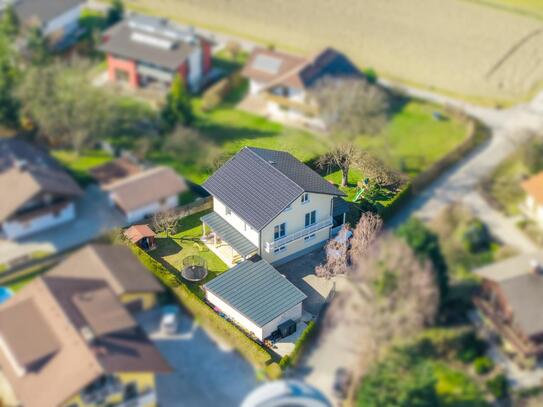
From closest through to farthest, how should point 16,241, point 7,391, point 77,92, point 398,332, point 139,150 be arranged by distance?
point 7,391 → point 16,241 → point 398,332 → point 139,150 → point 77,92

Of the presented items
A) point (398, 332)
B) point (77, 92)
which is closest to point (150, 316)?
point (398, 332)

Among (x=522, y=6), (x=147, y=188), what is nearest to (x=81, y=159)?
(x=147, y=188)

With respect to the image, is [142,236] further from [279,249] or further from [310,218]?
[310,218]

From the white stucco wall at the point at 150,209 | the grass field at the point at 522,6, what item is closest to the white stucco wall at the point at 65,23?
the grass field at the point at 522,6

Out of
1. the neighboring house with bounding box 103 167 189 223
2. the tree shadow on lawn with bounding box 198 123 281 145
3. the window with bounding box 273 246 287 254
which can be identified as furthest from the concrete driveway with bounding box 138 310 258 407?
the tree shadow on lawn with bounding box 198 123 281 145

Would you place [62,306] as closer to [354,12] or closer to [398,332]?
[398,332]

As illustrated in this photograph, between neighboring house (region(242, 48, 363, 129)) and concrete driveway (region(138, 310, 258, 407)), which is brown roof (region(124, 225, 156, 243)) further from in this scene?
neighboring house (region(242, 48, 363, 129))

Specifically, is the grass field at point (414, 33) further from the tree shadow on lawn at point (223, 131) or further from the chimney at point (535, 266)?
the chimney at point (535, 266)
